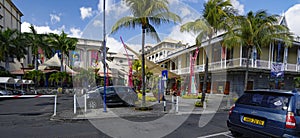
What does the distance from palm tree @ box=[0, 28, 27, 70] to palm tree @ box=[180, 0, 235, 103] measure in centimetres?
2688

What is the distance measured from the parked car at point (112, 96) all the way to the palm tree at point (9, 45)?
22.4 meters

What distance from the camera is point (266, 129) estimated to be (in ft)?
13.5

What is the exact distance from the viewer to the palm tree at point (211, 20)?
34.1ft

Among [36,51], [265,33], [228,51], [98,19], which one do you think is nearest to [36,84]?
[36,51]

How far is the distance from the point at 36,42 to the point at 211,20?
27.8 meters

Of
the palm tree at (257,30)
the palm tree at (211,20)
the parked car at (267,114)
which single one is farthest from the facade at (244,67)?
the parked car at (267,114)

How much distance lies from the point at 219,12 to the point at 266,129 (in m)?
8.18

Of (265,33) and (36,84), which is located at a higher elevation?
(265,33)

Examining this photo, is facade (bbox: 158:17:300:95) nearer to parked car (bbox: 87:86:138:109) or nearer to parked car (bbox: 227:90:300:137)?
parked car (bbox: 87:86:138:109)

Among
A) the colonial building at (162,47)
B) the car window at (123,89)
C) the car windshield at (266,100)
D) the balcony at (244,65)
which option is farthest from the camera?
the balcony at (244,65)

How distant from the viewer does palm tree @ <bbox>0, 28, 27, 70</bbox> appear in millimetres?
25641

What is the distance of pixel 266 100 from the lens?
14.6 feet

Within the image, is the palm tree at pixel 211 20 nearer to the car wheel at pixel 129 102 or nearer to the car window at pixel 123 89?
the car window at pixel 123 89

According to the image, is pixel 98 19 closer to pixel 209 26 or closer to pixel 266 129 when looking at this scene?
pixel 209 26
